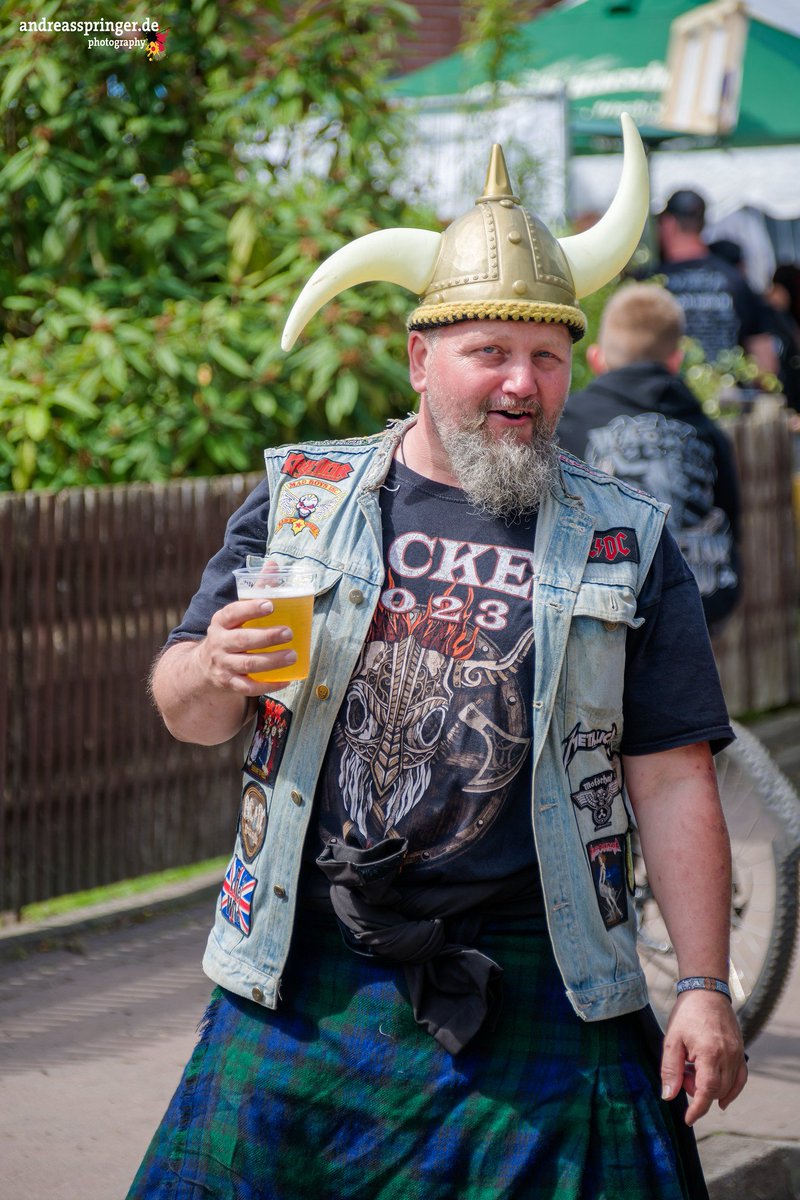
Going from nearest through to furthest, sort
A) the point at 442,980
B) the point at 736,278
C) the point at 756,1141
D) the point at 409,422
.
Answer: the point at 442,980 < the point at 409,422 < the point at 756,1141 < the point at 736,278

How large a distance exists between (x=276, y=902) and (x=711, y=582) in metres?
2.95

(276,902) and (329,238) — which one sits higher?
(329,238)

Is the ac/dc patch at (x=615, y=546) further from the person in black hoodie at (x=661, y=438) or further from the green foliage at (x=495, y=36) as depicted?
the green foliage at (x=495, y=36)

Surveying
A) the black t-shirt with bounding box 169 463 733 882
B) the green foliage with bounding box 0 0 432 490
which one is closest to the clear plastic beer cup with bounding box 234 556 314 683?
the black t-shirt with bounding box 169 463 733 882

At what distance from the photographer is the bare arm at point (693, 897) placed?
8.41ft

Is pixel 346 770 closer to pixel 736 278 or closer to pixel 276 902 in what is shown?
pixel 276 902

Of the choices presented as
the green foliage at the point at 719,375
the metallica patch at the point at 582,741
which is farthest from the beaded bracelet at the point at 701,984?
the green foliage at the point at 719,375

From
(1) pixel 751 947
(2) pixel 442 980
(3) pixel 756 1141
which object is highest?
(2) pixel 442 980

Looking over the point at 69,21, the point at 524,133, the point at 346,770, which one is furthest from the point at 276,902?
the point at 524,133

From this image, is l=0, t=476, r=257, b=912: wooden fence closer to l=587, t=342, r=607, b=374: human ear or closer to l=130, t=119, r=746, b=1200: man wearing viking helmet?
l=587, t=342, r=607, b=374: human ear

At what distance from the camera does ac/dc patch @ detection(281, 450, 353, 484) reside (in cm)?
278

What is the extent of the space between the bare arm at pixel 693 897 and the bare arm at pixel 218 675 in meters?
0.69

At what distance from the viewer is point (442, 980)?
2.54 meters

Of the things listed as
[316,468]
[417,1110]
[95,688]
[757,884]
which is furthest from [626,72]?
[417,1110]
